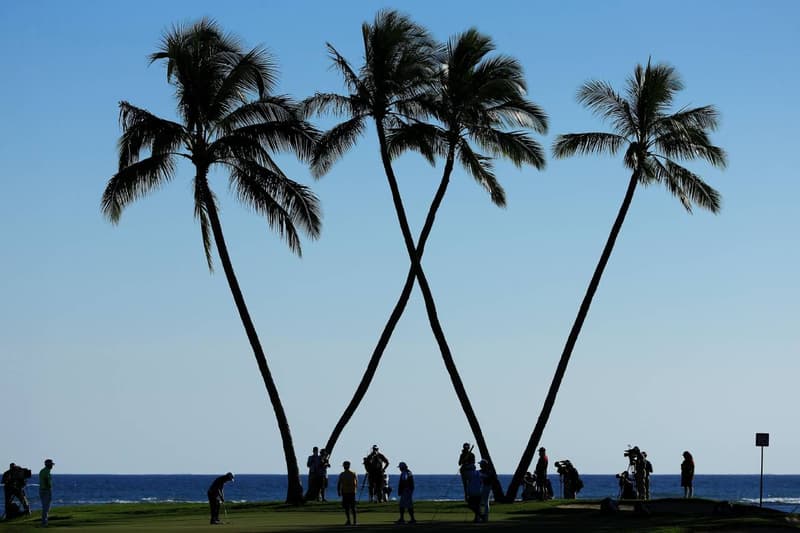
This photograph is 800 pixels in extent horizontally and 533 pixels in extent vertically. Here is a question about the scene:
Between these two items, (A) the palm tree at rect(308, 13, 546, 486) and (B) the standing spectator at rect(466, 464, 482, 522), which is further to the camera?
(A) the palm tree at rect(308, 13, 546, 486)

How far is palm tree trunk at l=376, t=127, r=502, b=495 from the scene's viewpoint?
54.1 metres

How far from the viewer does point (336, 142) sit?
177ft

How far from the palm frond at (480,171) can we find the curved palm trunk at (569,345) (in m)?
4.76

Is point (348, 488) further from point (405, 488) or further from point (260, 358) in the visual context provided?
point (260, 358)

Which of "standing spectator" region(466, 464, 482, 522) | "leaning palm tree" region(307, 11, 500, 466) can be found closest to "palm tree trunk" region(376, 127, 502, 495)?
"leaning palm tree" region(307, 11, 500, 466)

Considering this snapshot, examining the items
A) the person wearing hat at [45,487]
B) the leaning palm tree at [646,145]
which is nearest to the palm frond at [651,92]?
the leaning palm tree at [646,145]

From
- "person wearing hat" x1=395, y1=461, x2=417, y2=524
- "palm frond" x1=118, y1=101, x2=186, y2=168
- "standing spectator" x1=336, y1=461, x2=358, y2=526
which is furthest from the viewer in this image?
"palm frond" x1=118, y1=101, x2=186, y2=168

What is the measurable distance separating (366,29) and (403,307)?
1090 centimetres

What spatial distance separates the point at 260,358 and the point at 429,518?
11.3m

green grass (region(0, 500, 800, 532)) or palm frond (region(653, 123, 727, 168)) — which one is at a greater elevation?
palm frond (region(653, 123, 727, 168))

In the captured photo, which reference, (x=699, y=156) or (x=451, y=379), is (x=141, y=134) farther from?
(x=699, y=156)

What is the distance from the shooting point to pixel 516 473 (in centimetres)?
5391

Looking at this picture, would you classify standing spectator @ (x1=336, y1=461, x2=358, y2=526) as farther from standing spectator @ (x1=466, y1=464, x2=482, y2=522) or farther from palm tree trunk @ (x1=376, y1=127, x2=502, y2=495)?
palm tree trunk @ (x1=376, y1=127, x2=502, y2=495)

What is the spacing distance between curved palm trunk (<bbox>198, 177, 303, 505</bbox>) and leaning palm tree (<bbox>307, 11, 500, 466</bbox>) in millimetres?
2288
